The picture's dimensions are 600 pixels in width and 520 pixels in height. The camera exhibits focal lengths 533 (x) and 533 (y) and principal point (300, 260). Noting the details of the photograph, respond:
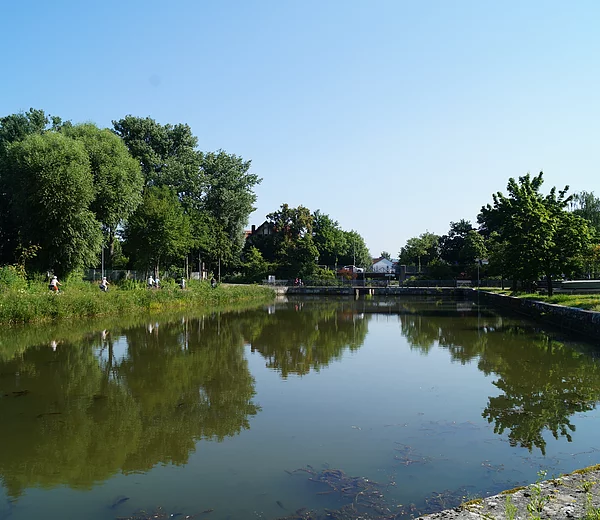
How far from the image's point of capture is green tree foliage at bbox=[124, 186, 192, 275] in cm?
3934

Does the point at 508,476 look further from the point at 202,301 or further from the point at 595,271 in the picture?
the point at 595,271

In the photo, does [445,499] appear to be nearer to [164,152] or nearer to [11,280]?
[11,280]

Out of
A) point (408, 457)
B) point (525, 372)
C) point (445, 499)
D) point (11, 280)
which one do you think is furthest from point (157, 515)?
point (11, 280)

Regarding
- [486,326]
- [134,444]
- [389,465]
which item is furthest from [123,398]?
[486,326]

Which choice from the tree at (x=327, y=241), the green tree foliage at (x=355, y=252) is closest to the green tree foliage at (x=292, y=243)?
the tree at (x=327, y=241)

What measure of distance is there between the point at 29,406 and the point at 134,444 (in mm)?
3108

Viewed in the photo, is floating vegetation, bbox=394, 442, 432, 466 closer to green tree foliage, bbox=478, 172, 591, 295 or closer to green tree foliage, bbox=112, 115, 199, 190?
green tree foliage, bbox=478, 172, 591, 295

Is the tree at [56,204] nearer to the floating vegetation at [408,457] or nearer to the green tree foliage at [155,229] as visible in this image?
the green tree foliage at [155,229]

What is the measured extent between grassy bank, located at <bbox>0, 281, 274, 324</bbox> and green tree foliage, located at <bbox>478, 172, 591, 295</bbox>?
20.2 metres

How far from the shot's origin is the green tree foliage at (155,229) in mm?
39344

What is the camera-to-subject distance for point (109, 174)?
111ft

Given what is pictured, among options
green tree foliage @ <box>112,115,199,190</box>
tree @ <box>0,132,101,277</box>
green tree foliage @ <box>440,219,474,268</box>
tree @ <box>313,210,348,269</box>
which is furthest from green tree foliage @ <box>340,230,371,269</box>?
tree @ <box>0,132,101,277</box>

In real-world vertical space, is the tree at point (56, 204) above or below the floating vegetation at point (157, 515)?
above

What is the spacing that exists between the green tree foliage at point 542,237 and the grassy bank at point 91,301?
2018 cm
